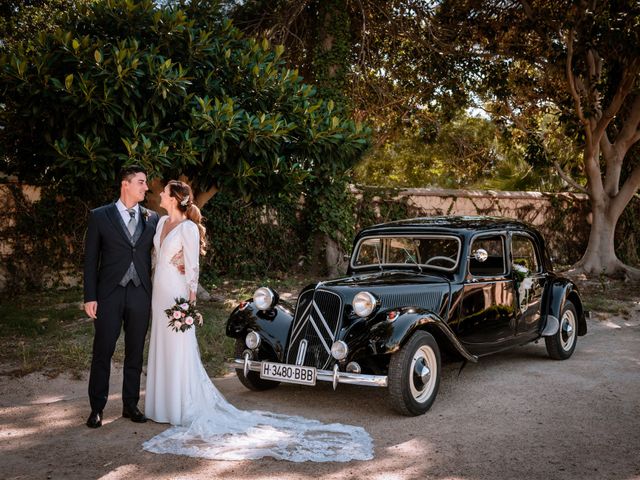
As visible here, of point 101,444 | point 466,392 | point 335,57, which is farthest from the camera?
point 335,57

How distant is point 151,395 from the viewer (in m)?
4.89

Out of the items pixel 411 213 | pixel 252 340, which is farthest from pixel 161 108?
pixel 411 213

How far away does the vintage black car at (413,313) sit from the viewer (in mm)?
5039

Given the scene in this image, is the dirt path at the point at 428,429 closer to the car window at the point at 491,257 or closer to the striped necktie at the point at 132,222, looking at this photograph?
the car window at the point at 491,257

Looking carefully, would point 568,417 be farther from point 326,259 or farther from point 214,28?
point 326,259

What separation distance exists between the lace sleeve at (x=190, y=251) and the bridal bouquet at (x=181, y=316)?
0.57 feet

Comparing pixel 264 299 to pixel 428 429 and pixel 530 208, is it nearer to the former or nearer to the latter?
pixel 428 429

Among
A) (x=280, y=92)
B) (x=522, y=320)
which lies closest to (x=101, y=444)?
(x=522, y=320)

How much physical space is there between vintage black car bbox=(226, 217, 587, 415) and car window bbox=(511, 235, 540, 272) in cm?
1

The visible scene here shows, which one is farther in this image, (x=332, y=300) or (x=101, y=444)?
(x=332, y=300)

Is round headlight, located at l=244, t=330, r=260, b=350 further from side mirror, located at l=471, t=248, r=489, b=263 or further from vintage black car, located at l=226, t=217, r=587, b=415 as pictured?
side mirror, located at l=471, t=248, r=489, b=263

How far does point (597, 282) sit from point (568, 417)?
9.31m

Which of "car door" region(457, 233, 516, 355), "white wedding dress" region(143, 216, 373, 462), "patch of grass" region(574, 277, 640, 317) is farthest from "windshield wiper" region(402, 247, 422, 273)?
"patch of grass" region(574, 277, 640, 317)

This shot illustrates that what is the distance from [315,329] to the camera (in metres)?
5.36
